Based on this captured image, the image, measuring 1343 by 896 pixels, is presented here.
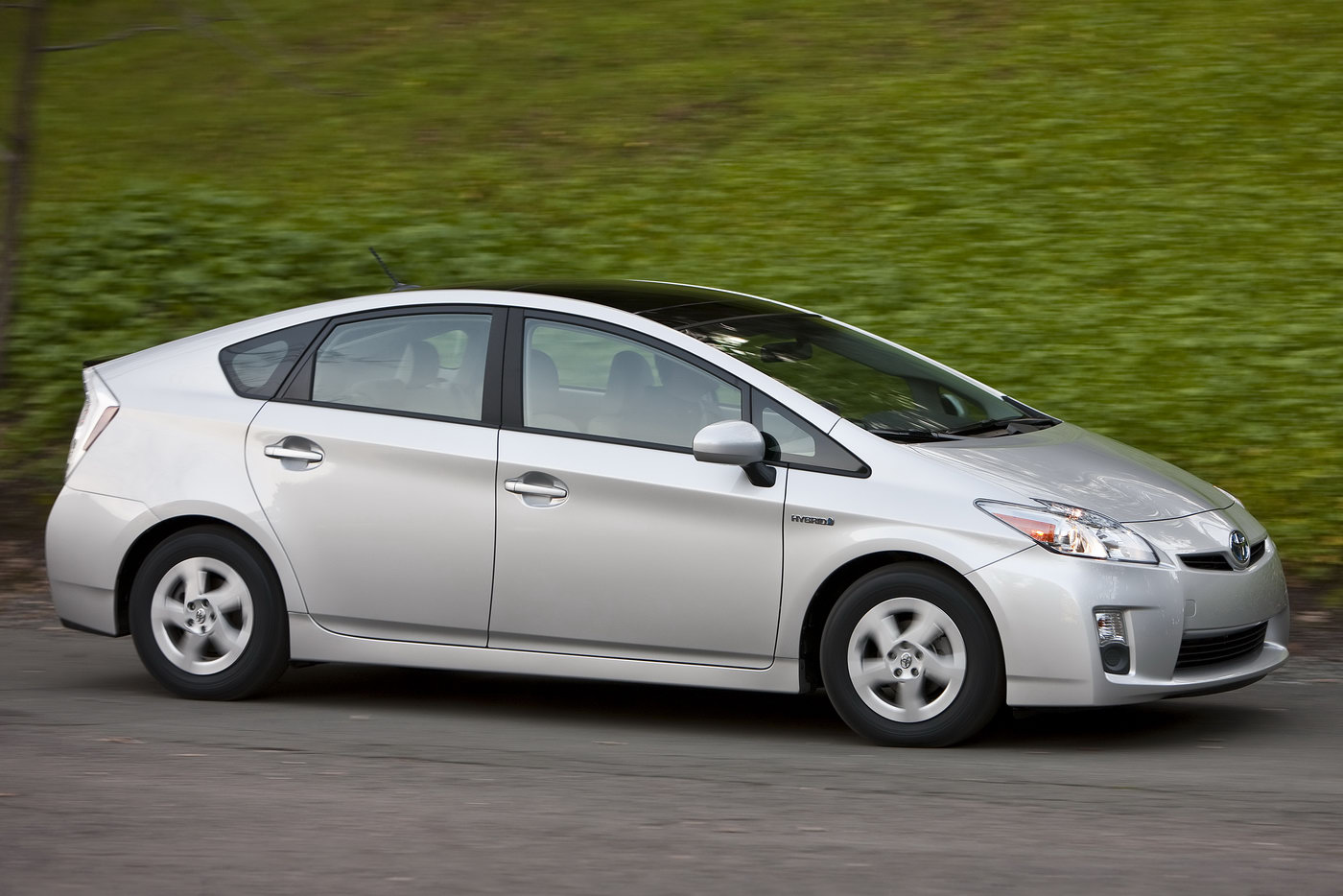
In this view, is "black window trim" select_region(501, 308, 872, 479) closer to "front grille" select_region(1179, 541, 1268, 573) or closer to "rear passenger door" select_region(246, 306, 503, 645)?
"rear passenger door" select_region(246, 306, 503, 645)

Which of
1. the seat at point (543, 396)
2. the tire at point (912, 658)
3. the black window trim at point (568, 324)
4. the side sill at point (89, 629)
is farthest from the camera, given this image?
the side sill at point (89, 629)

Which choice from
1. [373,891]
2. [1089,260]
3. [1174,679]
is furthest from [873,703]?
[1089,260]

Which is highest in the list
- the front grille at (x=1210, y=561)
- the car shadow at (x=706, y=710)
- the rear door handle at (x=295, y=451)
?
the rear door handle at (x=295, y=451)

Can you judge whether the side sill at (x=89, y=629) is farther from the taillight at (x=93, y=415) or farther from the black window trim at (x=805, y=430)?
the black window trim at (x=805, y=430)

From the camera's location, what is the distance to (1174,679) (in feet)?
19.7

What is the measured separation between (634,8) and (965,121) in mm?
4621

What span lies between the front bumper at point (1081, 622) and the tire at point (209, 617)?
284cm

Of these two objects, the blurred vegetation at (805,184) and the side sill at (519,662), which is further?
the blurred vegetation at (805,184)

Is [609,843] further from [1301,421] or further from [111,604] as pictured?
[1301,421]

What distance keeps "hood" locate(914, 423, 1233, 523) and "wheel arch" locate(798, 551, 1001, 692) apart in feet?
1.20

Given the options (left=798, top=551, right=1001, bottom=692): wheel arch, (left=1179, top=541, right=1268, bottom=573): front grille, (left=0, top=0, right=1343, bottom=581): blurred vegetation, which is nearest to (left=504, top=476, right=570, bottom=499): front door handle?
(left=798, top=551, right=1001, bottom=692): wheel arch

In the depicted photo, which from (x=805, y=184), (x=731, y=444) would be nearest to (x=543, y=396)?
(x=731, y=444)

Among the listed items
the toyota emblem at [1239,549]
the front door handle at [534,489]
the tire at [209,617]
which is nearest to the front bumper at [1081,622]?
the toyota emblem at [1239,549]

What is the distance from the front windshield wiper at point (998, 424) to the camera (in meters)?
6.70
